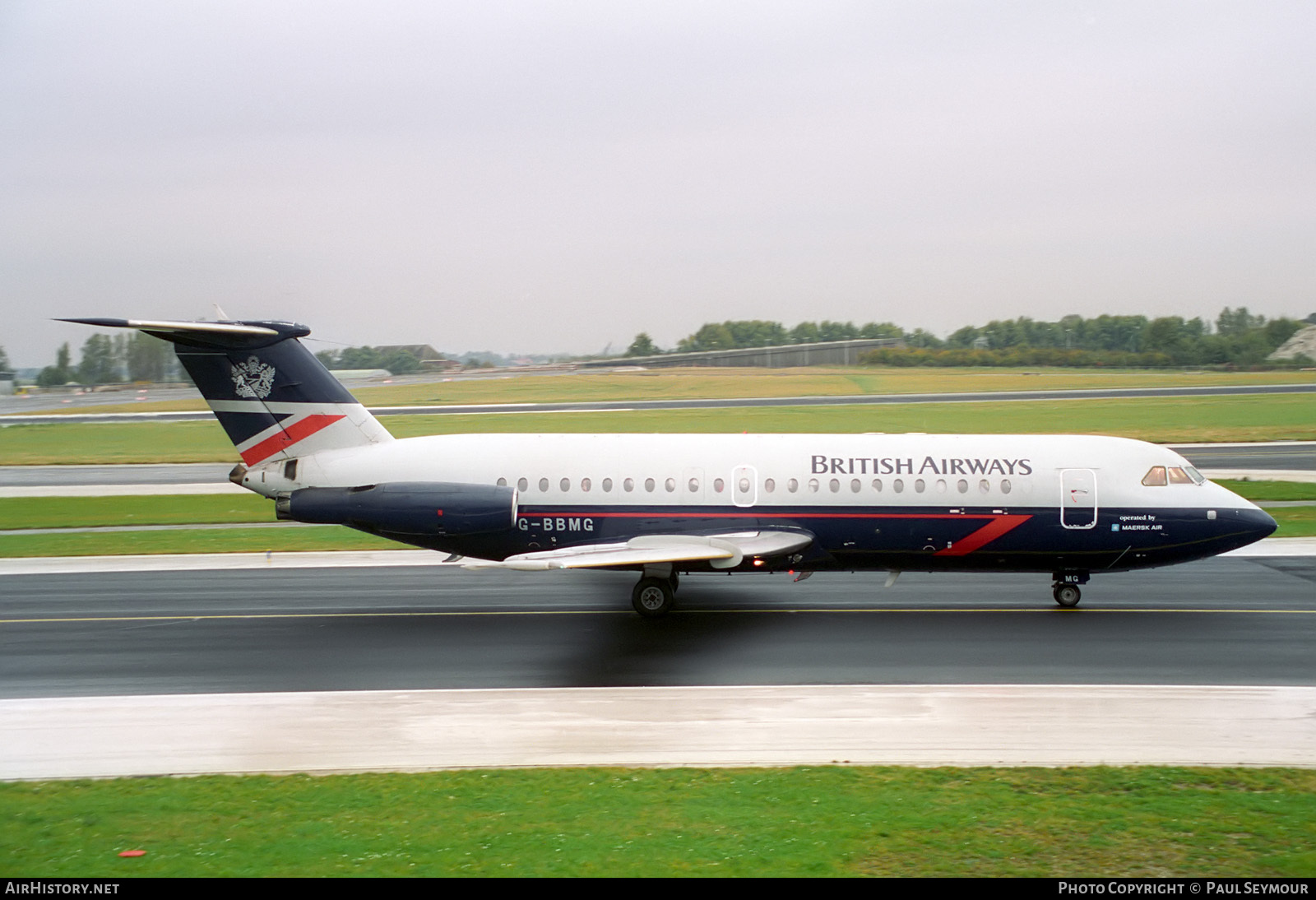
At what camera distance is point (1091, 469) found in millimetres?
17938

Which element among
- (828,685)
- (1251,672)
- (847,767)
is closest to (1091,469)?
(1251,672)

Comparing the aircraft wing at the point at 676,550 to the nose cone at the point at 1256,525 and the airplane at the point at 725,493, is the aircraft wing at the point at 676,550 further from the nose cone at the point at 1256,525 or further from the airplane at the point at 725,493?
the nose cone at the point at 1256,525

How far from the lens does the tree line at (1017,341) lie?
46.8 meters

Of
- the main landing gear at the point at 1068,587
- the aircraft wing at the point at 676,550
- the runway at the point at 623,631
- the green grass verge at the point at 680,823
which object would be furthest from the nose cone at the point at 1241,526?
the green grass verge at the point at 680,823

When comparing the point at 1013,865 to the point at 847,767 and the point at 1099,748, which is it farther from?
the point at 1099,748

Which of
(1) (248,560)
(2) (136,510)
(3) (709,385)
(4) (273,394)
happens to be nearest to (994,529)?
(4) (273,394)

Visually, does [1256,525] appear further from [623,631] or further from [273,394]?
[273,394]

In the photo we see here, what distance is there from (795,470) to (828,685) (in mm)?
5099

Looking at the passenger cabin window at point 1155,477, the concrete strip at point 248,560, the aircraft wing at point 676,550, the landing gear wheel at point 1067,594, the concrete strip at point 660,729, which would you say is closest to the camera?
the concrete strip at point 660,729

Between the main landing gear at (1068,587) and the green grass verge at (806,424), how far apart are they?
1845cm

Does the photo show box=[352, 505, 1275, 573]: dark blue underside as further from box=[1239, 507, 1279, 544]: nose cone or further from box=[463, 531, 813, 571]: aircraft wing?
box=[463, 531, 813, 571]: aircraft wing

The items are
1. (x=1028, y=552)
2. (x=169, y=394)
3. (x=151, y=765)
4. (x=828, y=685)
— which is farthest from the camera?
(x=169, y=394)

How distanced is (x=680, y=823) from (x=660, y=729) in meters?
2.86

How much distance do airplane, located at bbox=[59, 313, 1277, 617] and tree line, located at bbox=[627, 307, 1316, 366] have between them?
27716mm
